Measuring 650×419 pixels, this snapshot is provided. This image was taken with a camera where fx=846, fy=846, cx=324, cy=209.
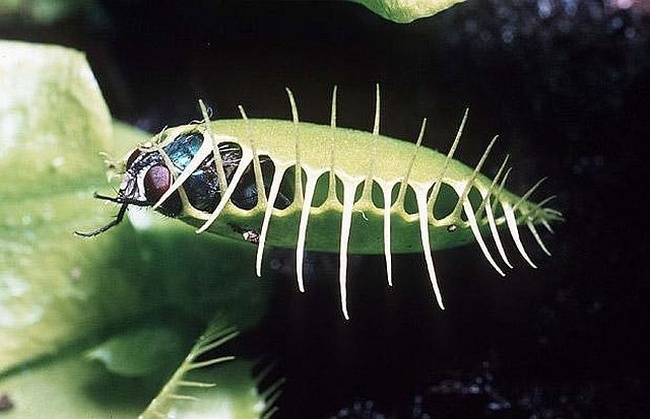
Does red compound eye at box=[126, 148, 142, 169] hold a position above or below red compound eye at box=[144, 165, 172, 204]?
above

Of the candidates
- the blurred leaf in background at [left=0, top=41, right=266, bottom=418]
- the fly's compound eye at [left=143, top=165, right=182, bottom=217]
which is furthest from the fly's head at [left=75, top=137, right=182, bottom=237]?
the blurred leaf in background at [left=0, top=41, right=266, bottom=418]

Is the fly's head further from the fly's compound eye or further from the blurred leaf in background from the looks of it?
the blurred leaf in background

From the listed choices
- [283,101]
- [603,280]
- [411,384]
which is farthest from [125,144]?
[603,280]

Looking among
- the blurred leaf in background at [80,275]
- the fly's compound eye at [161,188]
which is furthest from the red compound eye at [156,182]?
the blurred leaf in background at [80,275]

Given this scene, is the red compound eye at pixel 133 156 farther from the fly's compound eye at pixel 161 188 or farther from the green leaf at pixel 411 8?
the green leaf at pixel 411 8

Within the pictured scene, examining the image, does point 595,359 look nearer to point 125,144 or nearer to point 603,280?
point 603,280

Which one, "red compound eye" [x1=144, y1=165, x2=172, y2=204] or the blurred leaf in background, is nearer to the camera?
"red compound eye" [x1=144, y1=165, x2=172, y2=204]
